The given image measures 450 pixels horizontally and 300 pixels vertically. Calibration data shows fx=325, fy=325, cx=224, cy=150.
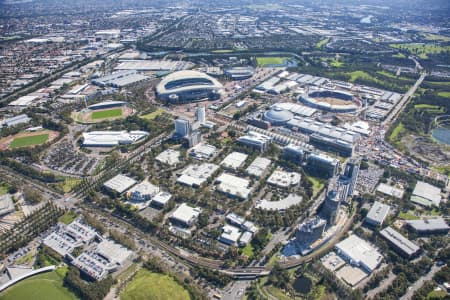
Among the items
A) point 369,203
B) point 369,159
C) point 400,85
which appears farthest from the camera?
point 400,85

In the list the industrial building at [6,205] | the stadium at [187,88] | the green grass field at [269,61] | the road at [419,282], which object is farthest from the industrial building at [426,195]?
Answer: the green grass field at [269,61]

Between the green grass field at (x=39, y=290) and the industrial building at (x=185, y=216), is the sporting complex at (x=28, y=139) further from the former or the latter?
the industrial building at (x=185, y=216)

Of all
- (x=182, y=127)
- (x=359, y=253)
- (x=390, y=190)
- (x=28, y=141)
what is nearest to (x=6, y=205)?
(x=28, y=141)

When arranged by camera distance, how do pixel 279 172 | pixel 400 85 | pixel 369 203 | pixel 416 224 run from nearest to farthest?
pixel 416 224, pixel 369 203, pixel 279 172, pixel 400 85

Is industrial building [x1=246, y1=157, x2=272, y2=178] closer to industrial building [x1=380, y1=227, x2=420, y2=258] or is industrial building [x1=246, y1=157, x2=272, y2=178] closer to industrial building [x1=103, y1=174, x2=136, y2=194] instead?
industrial building [x1=103, y1=174, x2=136, y2=194]

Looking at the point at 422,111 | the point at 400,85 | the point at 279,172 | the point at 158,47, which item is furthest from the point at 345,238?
the point at 158,47

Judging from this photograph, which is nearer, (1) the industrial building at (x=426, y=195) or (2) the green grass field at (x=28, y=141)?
→ (1) the industrial building at (x=426, y=195)

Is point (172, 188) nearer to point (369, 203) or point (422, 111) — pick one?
point (369, 203)
